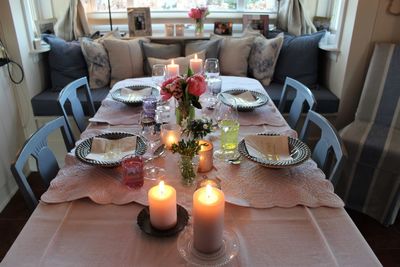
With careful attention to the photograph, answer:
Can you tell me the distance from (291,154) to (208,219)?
23.0 inches

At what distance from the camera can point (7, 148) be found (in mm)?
2314

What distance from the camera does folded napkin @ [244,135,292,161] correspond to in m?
1.28

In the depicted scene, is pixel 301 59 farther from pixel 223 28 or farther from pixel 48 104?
pixel 48 104

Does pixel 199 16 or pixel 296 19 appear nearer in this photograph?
pixel 199 16

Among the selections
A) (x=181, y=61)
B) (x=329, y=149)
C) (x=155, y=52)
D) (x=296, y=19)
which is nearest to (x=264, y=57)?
(x=296, y=19)

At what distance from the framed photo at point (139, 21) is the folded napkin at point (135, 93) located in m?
1.22

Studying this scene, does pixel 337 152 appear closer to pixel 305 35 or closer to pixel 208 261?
pixel 208 261

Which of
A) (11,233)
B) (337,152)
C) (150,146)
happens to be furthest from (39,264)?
(11,233)

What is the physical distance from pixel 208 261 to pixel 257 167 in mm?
470

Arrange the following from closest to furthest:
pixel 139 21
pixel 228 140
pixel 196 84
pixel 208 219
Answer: pixel 208 219 → pixel 196 84 → pixel 228 140 → pixel 139 21

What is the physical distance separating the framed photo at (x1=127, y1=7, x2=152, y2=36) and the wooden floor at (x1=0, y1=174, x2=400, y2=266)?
1.65 metres

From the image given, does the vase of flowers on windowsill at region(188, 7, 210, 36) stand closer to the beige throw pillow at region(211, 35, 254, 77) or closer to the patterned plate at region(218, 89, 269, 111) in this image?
the beige throw pillow at region(211, 35, 254, 77)

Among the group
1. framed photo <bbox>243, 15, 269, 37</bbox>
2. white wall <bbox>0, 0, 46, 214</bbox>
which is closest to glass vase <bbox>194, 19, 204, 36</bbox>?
framed photo <bbox>243, 15, 269, 37</bbox>

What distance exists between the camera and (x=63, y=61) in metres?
2.74
